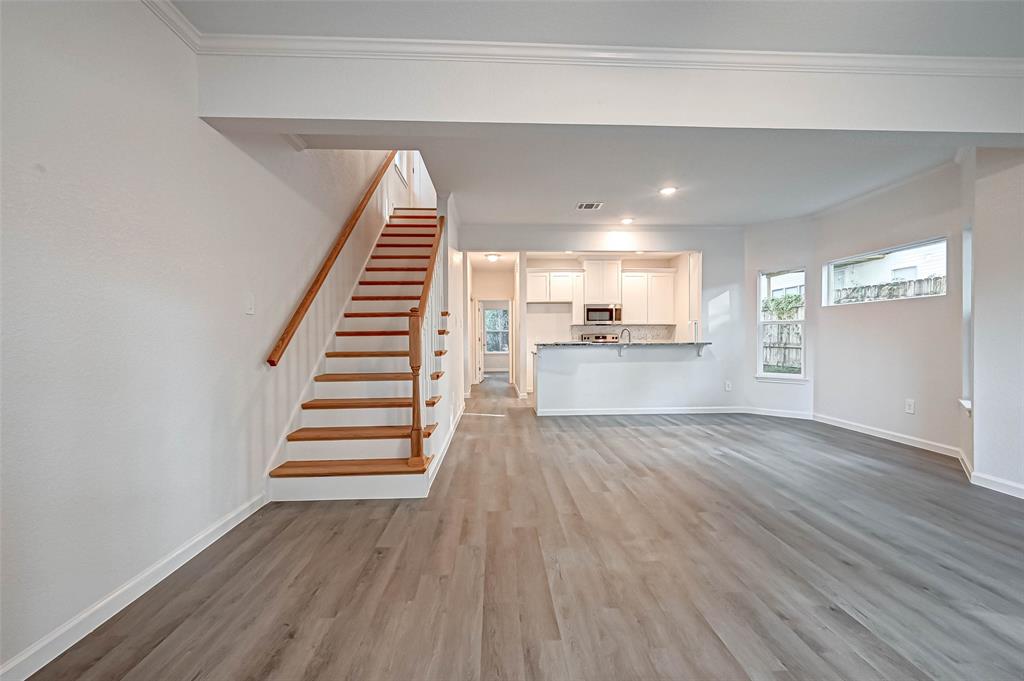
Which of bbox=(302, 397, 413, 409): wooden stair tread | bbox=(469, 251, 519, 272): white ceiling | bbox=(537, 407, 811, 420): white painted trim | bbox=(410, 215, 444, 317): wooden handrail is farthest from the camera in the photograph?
bbox=(469, 251, 519, 272): white ceiling

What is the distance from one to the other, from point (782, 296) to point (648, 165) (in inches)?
126

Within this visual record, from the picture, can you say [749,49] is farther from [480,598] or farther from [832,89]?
[480,598]

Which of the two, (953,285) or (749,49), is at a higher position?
(749,49)

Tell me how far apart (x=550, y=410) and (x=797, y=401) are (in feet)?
10.5

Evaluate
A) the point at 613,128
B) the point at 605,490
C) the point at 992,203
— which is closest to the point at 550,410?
the point at 605,490

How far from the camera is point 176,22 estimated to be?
1947 mm

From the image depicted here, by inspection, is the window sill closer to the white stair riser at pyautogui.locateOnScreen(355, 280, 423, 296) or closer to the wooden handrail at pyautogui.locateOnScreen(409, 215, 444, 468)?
the white stair riser at pyautogui.locateOnScreen(355, 280, 423, 296)

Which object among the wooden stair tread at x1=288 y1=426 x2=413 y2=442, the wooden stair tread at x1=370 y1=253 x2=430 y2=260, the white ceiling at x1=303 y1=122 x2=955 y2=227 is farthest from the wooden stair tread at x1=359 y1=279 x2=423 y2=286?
the wooden stair tread at x1=288 y1=426 x2=413 y2=442

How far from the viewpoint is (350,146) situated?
3.28 meters

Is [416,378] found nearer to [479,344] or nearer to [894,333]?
[894,333]

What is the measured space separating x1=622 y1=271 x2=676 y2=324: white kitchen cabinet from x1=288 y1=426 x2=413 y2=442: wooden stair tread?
531 cm

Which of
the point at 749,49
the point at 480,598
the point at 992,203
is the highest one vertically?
the point at 749,49

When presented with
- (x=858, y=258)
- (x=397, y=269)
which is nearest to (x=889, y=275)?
(x=858, y=258)

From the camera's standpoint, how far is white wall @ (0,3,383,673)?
1.33 meters
